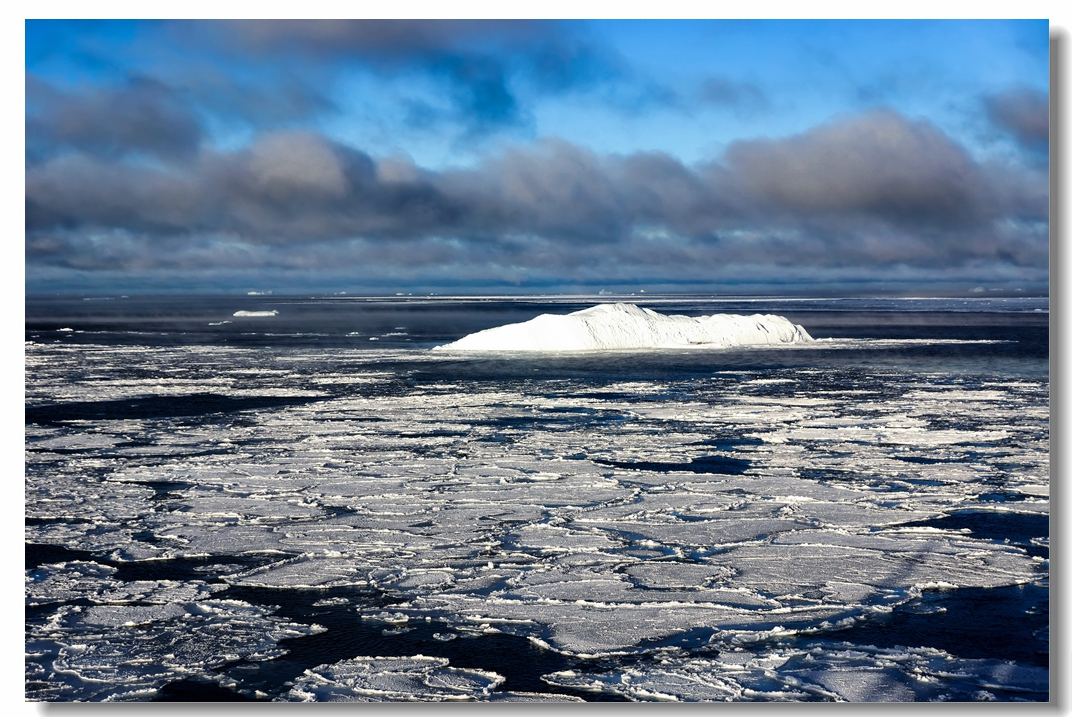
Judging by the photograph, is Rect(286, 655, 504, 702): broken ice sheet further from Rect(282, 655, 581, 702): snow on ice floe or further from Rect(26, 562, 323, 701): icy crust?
Rect(26, 562, 323, 701): icy crust

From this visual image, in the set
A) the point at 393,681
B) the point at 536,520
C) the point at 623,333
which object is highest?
the point at 623,333

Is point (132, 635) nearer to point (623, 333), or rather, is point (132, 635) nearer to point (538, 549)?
point (538, 549)

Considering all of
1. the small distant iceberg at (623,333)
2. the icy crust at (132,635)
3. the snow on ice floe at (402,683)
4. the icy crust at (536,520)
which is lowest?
the snow on ice floe at (402,683)

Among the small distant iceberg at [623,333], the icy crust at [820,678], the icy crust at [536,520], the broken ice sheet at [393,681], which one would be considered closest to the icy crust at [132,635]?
the icy crust at [536,520]

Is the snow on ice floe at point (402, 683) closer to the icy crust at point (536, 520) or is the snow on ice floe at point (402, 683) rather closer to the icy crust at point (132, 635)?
the icy crust at point (536, 520)

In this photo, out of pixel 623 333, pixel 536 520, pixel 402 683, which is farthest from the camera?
pixel 623 333

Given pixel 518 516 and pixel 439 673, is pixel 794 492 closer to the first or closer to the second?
pixel 518 516

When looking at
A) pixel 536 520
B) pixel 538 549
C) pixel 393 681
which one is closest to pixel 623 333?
pixel 536 520
